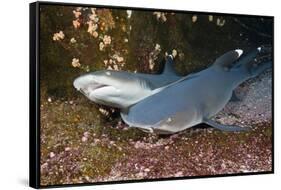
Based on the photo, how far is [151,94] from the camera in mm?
3369

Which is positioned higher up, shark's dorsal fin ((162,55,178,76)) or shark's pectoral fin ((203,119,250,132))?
shark's dorsal fin ((162,55,178,76))

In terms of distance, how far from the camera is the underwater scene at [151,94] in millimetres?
3141

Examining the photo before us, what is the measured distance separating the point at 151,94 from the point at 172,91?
0.13 m

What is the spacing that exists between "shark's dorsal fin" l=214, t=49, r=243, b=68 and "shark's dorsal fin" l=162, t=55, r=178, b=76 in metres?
0.28

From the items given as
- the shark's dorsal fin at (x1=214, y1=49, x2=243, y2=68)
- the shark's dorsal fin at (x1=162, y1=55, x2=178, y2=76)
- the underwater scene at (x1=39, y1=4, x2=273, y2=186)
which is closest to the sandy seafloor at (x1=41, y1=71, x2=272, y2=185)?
the underwater scene at (x1=39, y1=4, x2=273, y2=186)

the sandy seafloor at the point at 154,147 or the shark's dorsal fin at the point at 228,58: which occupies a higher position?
the shark's dorsal fin at the point at 228,58

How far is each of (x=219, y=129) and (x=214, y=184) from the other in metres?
0.31

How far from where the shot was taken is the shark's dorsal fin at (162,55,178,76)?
340 cm

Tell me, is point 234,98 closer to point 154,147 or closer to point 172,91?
point 172,91

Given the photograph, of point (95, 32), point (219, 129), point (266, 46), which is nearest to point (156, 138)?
point (219, 129)

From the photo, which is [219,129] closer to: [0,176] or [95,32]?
[95,32]

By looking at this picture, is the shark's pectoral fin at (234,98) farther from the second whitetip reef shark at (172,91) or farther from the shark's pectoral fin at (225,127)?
the shark's pectoral fin at (225,127)

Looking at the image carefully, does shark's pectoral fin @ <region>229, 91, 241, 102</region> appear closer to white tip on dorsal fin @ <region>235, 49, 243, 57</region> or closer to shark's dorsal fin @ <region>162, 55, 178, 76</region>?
white tip on dorsal fin @ <region>235, 49, 243, 57</region>

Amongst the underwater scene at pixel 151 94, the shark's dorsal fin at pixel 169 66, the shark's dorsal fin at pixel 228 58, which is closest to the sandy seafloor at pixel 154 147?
the underwater scene at pixel 151 94
